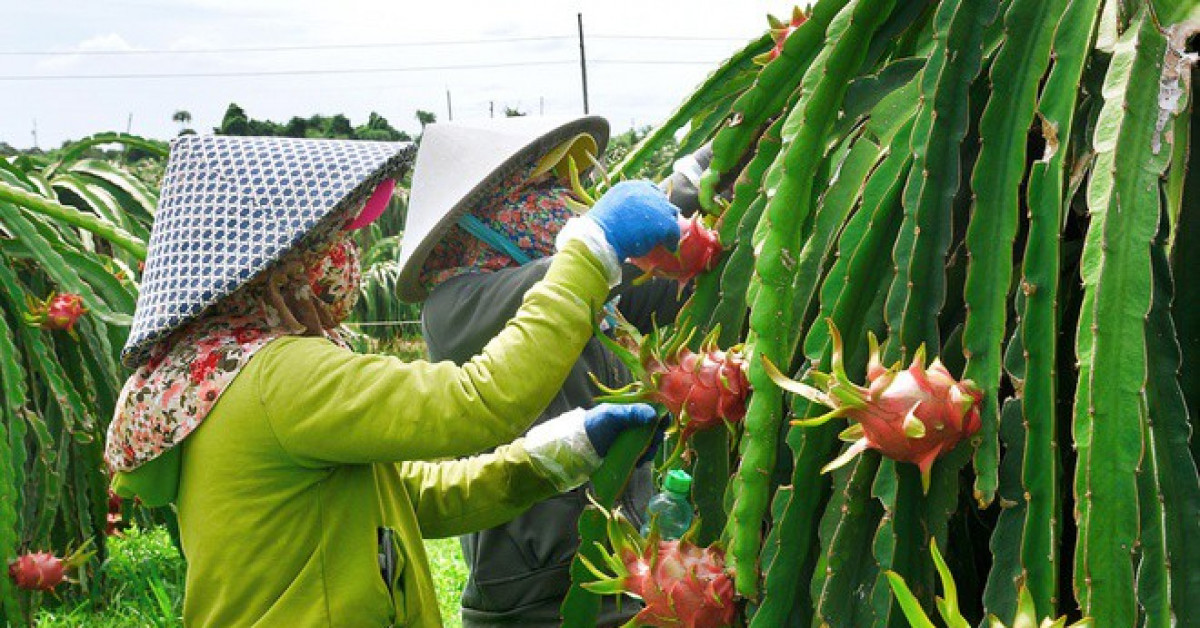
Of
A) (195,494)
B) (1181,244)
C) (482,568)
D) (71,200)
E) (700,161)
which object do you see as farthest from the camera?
(71,200)

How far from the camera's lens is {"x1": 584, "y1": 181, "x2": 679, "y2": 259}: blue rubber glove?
1555 millimetres

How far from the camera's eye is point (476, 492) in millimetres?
2229

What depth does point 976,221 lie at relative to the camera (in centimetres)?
107

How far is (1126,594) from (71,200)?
5183mm

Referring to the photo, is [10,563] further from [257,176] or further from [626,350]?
[626,350]

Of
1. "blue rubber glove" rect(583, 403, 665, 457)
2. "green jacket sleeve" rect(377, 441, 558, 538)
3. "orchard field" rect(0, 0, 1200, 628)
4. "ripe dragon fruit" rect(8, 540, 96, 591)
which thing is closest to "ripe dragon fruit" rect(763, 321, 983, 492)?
"orchard field" rect(0, 0, 1200, 628)

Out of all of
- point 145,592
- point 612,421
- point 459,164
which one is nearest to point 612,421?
point 612,421

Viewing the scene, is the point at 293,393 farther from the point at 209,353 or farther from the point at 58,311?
the point at 58,311

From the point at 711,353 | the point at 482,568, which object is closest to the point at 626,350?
the point at 711,353

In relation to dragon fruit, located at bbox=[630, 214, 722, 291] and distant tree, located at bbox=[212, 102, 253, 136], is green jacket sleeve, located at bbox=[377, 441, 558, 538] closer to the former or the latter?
dragon fruit, located at bbox=[630, 214, 722, 291]

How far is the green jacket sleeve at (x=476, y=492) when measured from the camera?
2.22 meters

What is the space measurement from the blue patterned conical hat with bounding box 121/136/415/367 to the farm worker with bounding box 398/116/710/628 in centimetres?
46

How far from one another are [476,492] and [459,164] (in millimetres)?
645

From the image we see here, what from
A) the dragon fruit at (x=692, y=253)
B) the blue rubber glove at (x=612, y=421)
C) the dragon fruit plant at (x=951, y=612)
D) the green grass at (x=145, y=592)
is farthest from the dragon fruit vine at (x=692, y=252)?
the green grass at (x=145, y=592)
